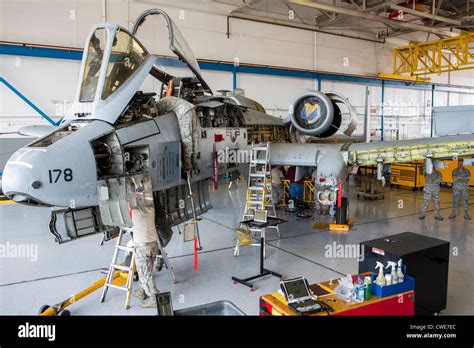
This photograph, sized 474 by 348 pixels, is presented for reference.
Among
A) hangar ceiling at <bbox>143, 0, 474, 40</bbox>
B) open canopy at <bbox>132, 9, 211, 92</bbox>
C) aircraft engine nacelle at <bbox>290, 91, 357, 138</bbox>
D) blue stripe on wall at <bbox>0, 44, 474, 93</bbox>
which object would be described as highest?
hangar ceiling at <bbox>143, 0, 474, 40</bbox>

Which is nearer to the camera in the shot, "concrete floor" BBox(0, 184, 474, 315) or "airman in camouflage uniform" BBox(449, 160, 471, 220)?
"concrete floor" BBox(0, 184, 474, 315)

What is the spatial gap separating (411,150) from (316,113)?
7.64 feet

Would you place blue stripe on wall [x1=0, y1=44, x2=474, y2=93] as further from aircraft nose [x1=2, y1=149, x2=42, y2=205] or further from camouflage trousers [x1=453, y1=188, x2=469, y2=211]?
camouflage trousers [x1=453, y1=188, x2=469, y2=211]

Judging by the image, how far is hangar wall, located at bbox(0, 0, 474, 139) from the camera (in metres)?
12.8

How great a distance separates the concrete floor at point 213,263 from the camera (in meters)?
4.73

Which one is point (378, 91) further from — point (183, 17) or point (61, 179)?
point (61, 179)

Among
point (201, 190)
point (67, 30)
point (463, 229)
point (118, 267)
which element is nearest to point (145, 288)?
point (118, 267)

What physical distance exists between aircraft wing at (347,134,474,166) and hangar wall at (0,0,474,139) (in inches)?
181

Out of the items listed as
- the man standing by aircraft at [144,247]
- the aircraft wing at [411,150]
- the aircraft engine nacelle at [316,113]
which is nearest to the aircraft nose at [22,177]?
the man standing by aircraft at [144,247]

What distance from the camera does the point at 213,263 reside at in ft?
20.1

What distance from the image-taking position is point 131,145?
470cm

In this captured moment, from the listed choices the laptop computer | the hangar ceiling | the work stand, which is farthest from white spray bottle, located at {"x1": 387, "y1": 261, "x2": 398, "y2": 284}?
the hangar ceiling

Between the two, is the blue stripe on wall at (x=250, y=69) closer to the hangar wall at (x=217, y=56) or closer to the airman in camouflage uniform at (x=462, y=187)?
the hangar wall at (x=217, y=56)
